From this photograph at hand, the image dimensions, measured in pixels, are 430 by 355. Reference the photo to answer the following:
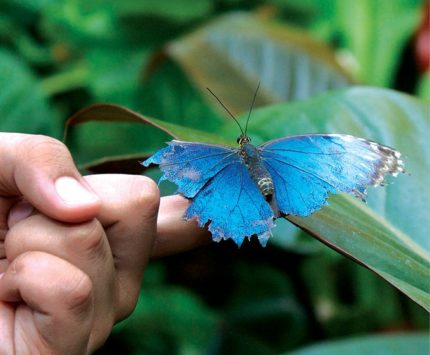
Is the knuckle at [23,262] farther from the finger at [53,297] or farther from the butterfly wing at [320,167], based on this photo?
the butterfly wing at [320,167]

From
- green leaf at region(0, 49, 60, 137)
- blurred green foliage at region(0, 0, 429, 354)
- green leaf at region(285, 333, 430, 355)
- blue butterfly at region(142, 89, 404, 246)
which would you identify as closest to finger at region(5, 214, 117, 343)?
blue butterfly at region(142, 89, 404, 246)

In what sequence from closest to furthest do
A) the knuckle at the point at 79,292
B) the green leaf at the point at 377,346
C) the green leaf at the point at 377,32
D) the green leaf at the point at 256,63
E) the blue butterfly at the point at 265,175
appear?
the knuckle at the point at 79,292
the blue butterfly at the point at 265,175
the green leaf at the point at 377,346
the green leaf at the point at 256,63
the green leaf at the point at 377,32

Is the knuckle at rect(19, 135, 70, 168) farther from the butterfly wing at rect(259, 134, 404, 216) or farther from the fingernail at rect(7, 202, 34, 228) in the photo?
the butterfly wing at rect(259, 134, 404, 216)

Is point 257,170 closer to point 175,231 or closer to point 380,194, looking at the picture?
point 175,231

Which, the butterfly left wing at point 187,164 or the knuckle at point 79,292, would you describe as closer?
the knuckle at point 79,292

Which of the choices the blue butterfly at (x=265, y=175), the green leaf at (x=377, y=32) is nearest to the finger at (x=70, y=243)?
the blue butterfly at (x=265, y=175)

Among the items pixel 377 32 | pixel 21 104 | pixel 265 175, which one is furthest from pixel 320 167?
pixel 377 32

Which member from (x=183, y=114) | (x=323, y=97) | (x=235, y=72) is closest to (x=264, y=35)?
(x=235, y=72)
